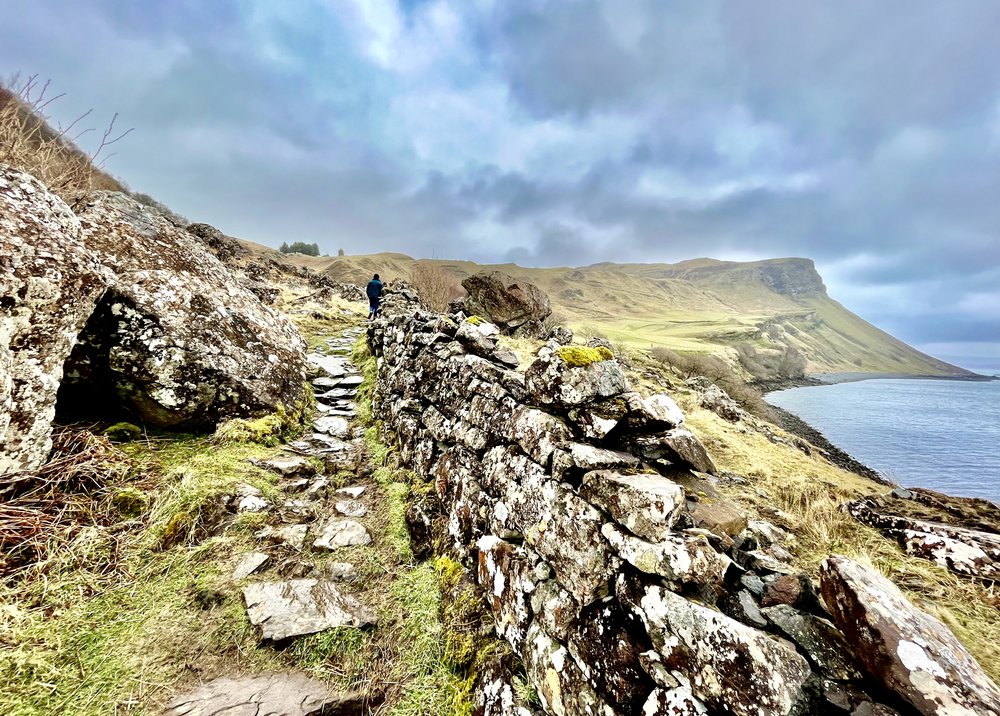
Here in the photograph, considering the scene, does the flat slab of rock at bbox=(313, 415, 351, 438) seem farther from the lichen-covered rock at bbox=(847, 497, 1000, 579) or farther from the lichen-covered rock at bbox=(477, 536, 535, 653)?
the lichen-covered rock at bbox=(847, 497, 1000, 579)

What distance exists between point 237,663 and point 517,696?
8.08 ft

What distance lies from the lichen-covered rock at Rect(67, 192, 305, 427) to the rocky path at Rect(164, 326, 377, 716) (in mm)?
1397

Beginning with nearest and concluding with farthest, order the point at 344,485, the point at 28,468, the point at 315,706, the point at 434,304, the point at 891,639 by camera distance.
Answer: the point at 891,639 < the point at 315,706 < the point at 28,468 < the point at 344,485 < the point at 434,304

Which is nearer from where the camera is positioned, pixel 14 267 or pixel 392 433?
pixel 14 267

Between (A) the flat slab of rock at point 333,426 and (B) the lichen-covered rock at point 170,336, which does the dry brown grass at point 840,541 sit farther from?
(B) the lichen-covered rock at point 170,336

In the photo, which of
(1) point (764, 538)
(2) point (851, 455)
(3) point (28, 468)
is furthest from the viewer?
(2) point (851, 455)

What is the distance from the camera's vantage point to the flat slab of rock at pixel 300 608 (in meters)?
3.36

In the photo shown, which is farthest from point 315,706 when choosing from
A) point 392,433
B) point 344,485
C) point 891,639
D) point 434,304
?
point 434,304

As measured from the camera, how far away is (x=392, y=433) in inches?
289

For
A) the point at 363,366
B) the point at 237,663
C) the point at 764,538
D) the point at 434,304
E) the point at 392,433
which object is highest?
the point at 434,304

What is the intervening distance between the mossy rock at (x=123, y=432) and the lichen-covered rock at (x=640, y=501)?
6217mm

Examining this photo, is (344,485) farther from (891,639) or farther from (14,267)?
(891,639)

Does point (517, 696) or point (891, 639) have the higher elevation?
point (891, 639)

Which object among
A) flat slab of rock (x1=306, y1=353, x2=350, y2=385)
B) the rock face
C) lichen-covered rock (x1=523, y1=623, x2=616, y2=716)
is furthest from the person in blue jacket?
lichen-covered rock (x1=523, y1=623, x2=616, y2=716)
